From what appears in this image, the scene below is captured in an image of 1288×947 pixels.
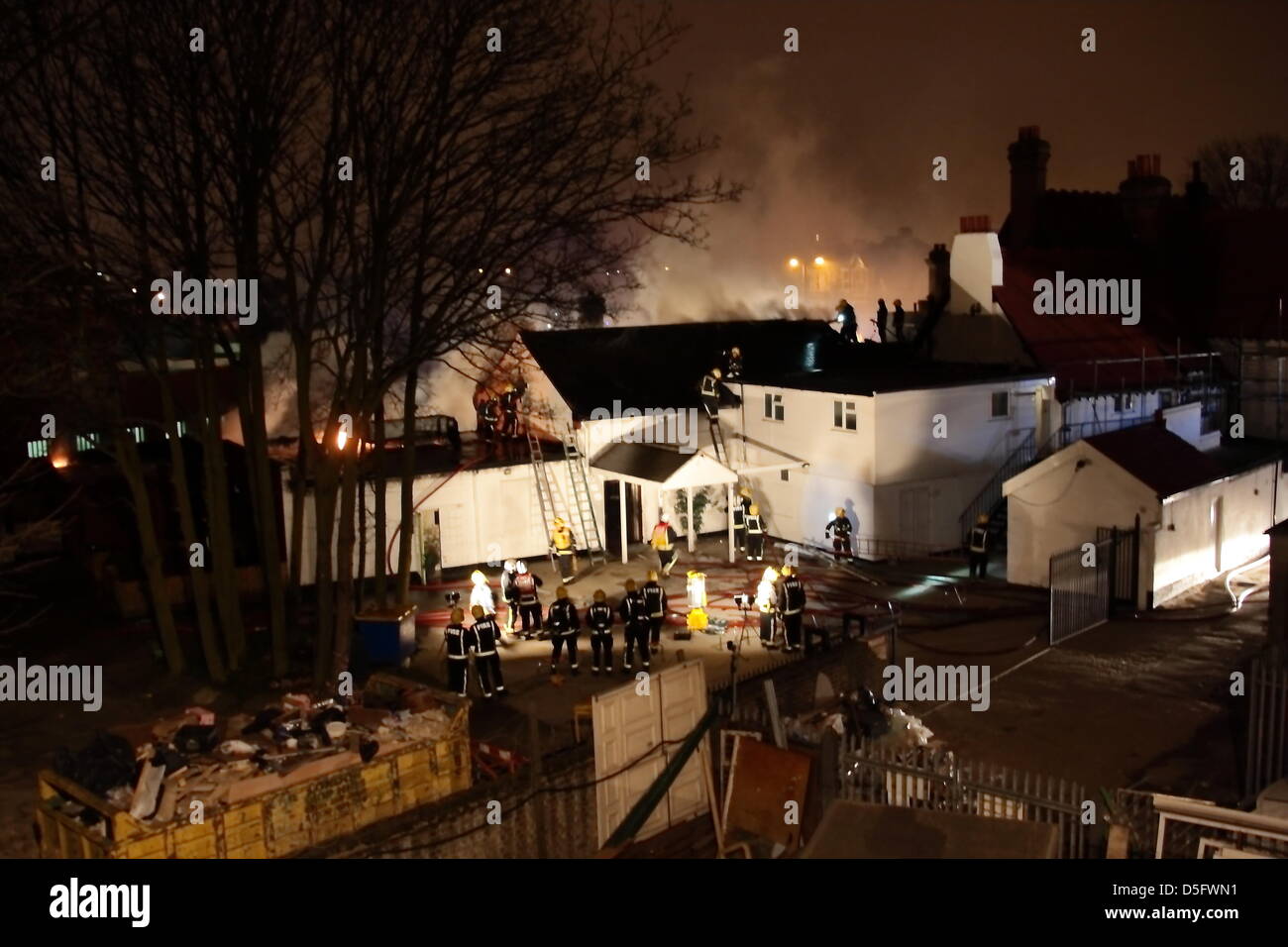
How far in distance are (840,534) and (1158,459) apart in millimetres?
6331

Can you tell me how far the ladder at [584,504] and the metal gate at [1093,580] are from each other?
10003 millimetres

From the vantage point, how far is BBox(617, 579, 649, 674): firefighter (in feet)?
58.8

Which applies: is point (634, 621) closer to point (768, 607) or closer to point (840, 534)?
point (768, 607)

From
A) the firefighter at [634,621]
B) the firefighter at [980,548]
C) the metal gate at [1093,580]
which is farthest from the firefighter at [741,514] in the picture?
the firefighter at [634,621]

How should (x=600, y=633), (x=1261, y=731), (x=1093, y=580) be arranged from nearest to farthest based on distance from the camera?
1. (x=1261, y=731)
2. (x=600, y=633)
3. (x=1093, y=580)

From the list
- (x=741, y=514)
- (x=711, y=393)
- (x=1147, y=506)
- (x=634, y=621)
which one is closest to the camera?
(x=634, y=621)

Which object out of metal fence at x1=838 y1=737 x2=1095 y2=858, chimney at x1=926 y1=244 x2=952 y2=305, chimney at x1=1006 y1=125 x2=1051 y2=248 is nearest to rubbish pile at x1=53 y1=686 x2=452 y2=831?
metal fence at x1=838 y1=737 x2=1095 y2=858

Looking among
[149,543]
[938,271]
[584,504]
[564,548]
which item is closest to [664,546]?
[564,548]

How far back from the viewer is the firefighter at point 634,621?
58.8 feet

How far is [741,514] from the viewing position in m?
25.5

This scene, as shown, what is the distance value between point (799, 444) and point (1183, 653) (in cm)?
1034

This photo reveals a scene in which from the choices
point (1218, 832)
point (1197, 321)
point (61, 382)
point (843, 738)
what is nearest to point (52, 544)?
point (61, 382)

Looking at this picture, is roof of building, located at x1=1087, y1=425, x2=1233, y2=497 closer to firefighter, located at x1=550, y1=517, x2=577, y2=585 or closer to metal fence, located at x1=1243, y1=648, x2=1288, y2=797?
metal fence, located at x1=1243, y1=648, x2=1288, y2=797

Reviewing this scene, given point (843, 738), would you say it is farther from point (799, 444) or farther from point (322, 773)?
point (799, 444)
